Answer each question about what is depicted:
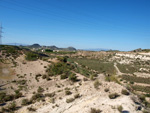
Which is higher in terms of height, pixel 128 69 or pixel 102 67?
pixel 128 69

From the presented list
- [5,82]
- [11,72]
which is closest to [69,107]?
[5,82]

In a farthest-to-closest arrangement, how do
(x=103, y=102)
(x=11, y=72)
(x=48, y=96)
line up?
(x=11, y=72), (x=48, y=96), (x=103, y=102)

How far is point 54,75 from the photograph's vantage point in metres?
23.7

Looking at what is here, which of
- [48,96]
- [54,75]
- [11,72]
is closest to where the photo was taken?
[48,96]

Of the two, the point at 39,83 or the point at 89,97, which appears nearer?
the point at 89,97

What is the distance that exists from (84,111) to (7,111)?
8.27 metres

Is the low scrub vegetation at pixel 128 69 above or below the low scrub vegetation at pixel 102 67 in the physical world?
above

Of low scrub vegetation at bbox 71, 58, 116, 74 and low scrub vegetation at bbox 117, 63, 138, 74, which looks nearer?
low scrub vegetation at bbox 71, 58, 116, 74

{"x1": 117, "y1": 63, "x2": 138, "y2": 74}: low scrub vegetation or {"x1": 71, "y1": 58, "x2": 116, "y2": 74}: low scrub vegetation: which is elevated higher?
{"x1": 117, "y1": 63, "x2": 138, "y2": 74}: low scrub vegetation

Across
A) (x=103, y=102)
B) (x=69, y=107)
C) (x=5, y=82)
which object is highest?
(x=103, y=102)

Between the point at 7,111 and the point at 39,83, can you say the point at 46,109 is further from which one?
the point at 39,83

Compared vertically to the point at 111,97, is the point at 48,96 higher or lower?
lower

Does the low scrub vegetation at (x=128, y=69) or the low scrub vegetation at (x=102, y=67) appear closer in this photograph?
the low scrub vegetation at (x=102, y=67)

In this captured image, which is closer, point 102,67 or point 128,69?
point 128,69
